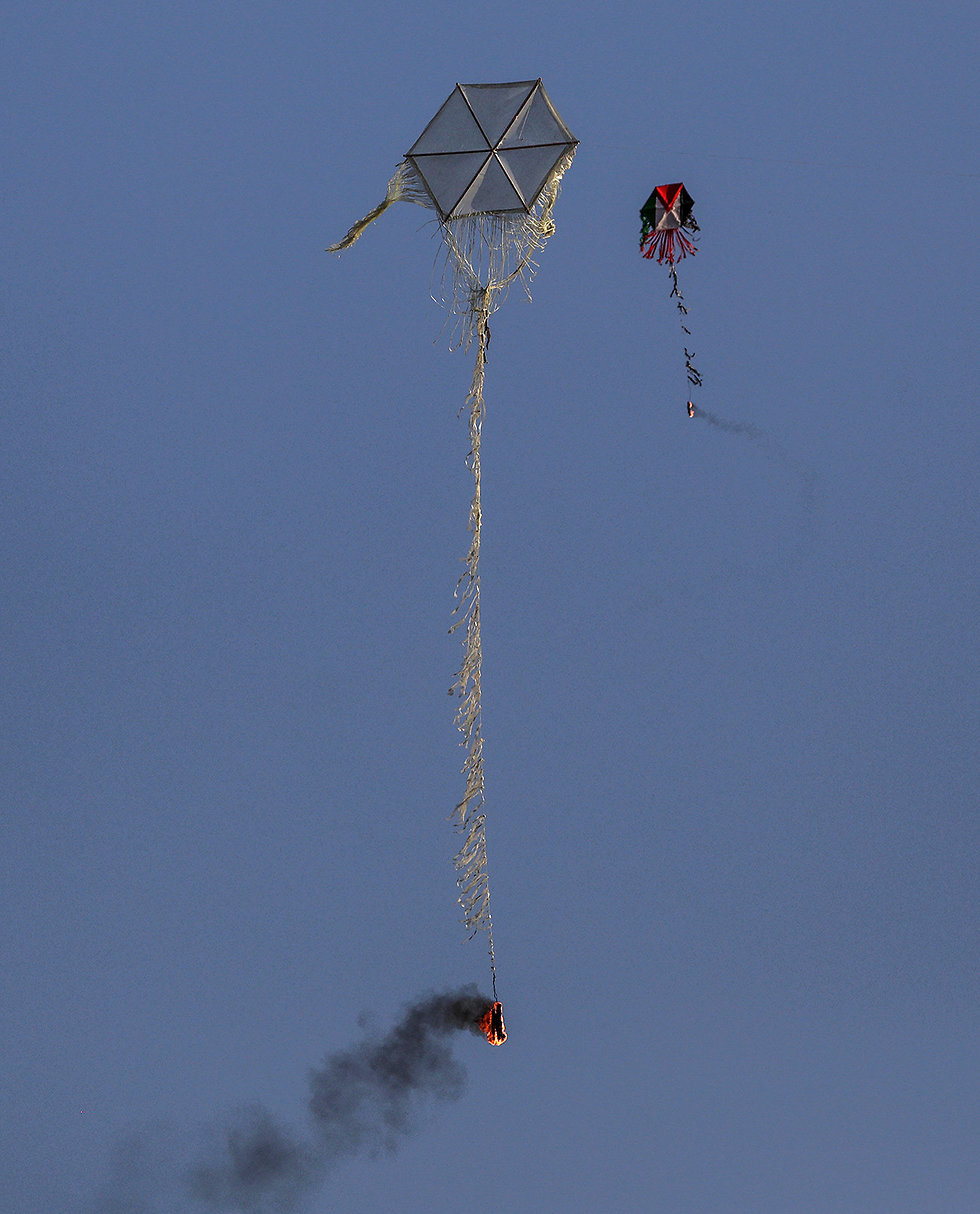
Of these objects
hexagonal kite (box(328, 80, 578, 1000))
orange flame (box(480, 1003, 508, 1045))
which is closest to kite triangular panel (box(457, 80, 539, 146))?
hexagonal kite (box(328, 80, 578, 1000))

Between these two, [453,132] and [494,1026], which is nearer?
[453,132]

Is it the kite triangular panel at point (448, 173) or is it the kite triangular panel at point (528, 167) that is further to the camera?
the kite triangular panel at point (448, 173)

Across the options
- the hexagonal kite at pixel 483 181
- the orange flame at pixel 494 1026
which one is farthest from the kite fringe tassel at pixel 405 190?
the orange flame at pixel 494 1026

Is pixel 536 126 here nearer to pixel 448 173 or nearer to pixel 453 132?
pixel 453 132

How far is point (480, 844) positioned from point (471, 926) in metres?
1.94

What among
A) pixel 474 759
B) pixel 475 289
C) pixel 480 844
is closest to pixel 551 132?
pixel 475 289

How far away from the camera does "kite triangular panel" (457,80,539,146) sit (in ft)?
90.7

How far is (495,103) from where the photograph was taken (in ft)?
91.0

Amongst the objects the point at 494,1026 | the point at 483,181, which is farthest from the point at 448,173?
the point at 494,1026

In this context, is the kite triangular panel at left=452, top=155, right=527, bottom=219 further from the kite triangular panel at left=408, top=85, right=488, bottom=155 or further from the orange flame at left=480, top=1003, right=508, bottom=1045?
the orange flame at left=480, top=1003, right=508, bottom=1045

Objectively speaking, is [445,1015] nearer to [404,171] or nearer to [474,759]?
[474,759]

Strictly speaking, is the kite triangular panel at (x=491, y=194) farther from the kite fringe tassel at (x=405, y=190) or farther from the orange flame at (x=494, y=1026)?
Result: the orange flame at (x=494, y=1026)

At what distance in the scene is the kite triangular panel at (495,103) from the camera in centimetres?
2764

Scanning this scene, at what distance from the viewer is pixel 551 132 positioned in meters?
27.6
